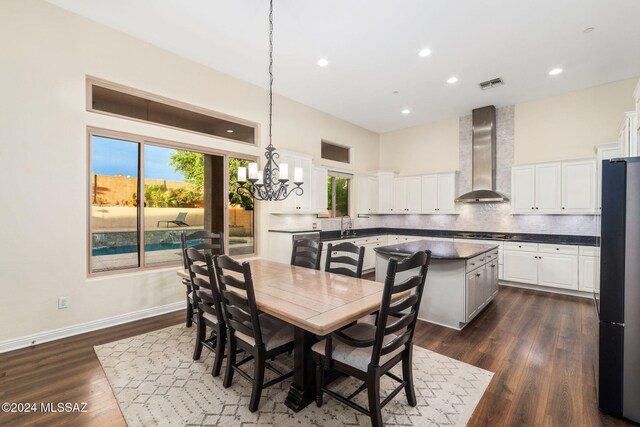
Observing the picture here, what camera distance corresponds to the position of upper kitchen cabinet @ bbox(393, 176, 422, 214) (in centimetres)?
683

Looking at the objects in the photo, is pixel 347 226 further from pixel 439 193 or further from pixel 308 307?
pixel 308 307

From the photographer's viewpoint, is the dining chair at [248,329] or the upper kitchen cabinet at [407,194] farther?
the upper kitchen cabinet at [407,194]

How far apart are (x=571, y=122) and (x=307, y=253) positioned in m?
5.39

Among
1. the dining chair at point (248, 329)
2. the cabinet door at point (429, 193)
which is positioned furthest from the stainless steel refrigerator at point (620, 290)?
the cabinet door at point (429, 193)

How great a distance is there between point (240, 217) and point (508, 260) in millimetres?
4922

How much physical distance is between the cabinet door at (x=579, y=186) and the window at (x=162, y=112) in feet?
17.7

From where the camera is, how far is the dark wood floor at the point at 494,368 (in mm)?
1940

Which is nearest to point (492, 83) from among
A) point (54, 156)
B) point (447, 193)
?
point (447, 193)

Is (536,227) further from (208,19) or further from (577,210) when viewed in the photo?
(208,19)

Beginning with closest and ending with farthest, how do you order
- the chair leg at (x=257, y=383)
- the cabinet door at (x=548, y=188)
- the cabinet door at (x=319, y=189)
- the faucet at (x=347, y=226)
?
the chair leg at (x=257, y=383), the cabinet door at (x=548, y=188), the cabinet door at (x=319, y=189), the faucet at (x=347, y=226)

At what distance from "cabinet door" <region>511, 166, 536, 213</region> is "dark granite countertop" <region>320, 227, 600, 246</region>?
20.0 inches

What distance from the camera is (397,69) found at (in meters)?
4.36

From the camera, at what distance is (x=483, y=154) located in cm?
593

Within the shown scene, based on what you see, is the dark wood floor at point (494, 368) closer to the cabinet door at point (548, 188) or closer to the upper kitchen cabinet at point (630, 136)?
the cabinet door at point (548, 188)
